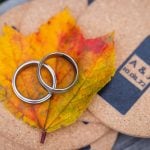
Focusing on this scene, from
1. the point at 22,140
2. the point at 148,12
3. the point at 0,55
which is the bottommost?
the point at 22,140

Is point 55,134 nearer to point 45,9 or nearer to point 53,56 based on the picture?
point 53,56

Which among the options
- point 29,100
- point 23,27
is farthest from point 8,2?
point 29,100

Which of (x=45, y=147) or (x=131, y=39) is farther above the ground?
(x=131, y=39)

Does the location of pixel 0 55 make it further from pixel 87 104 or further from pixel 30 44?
pixel 87 104

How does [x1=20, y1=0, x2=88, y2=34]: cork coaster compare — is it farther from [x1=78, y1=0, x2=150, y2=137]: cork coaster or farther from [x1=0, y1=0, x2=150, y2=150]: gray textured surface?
[x1=0, y1=0, x2=150, y2=150]: gray textured surface

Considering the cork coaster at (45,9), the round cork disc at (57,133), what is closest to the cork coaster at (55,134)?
the round cork disc at (57,133)

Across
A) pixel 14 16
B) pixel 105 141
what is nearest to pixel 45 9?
pixel 14 16
